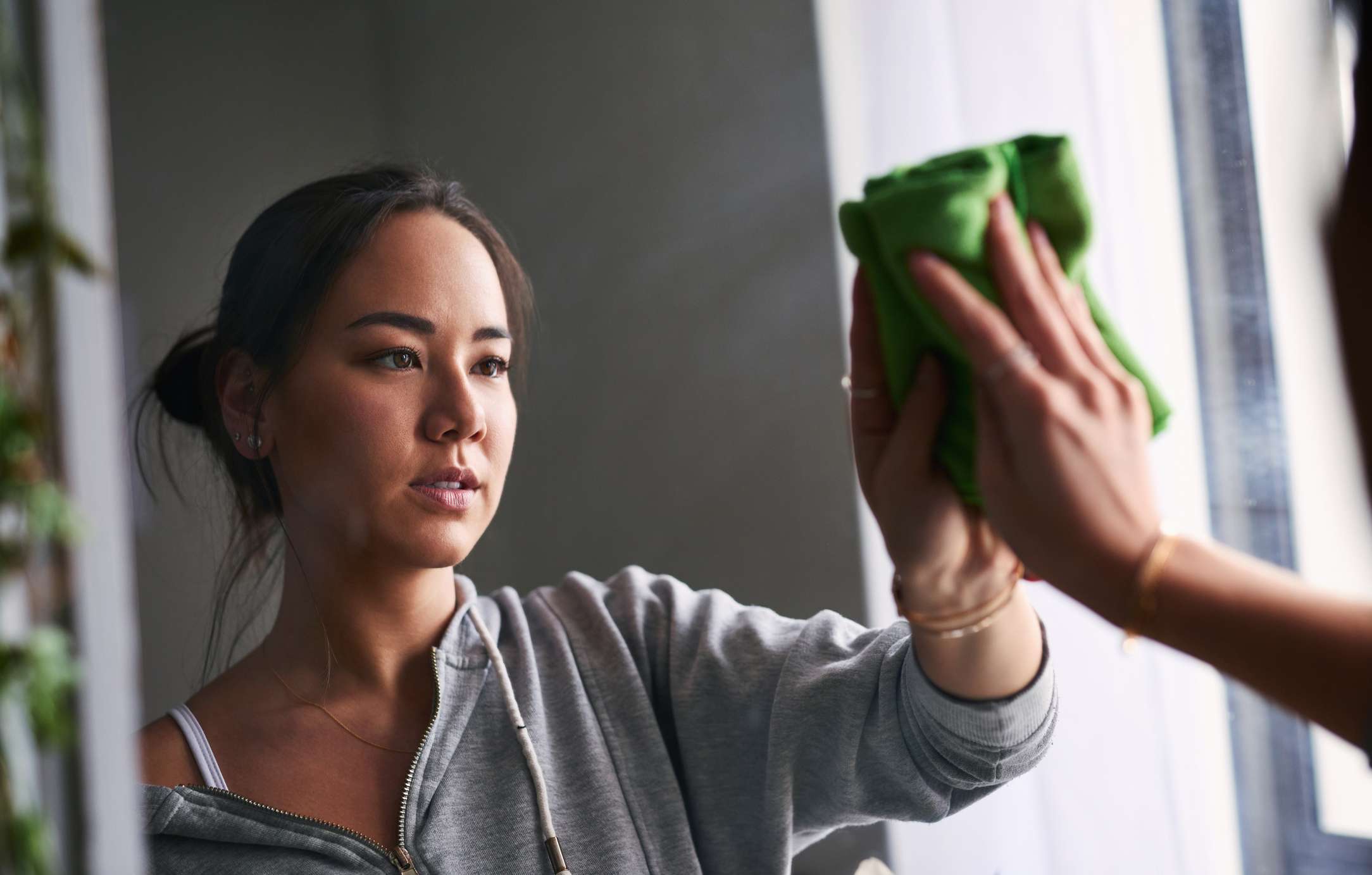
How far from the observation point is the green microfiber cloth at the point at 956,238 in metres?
0.38

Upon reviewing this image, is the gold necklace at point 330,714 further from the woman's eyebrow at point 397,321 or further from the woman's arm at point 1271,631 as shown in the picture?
the woman's arm at point 1271,631

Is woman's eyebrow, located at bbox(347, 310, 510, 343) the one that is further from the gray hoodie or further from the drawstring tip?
the drawstring tip

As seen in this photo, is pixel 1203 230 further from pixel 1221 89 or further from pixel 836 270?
pixel 836 270

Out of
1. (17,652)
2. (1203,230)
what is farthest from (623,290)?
(17,652)

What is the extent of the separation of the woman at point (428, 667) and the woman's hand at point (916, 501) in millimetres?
84

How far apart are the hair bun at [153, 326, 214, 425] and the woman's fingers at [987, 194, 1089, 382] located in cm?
48

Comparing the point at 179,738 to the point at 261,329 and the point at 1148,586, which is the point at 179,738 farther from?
the point at 1148,586

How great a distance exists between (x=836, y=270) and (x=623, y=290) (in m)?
0.17

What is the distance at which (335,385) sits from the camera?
61 centimetres

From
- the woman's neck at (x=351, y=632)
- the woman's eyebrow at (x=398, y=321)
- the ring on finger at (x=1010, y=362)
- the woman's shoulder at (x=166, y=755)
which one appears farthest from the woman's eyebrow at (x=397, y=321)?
the ring on finger at (x=1010, y=362)

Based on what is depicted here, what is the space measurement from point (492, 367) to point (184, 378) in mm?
192

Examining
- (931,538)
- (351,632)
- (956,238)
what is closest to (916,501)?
(931,538)

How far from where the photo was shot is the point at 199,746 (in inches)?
23.6

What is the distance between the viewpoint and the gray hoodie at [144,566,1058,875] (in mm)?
542
